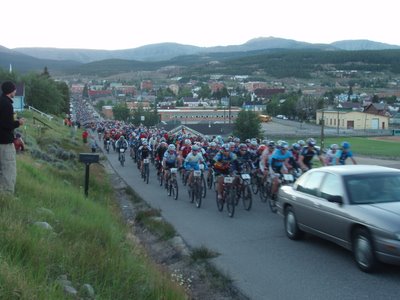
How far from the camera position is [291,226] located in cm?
1170

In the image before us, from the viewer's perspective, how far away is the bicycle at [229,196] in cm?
1543

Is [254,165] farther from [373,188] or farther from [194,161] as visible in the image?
[373,188]

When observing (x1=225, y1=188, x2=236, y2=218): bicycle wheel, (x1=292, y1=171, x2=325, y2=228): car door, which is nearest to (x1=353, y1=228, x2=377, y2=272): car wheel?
(x1=292, y1=171, x2=325, y2=228): car door

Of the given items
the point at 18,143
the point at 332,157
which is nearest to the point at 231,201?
the point at 332,157

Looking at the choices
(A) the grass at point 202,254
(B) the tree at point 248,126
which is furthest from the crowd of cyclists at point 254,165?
(B) the tree at point 248,126

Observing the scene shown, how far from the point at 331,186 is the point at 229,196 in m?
5.69

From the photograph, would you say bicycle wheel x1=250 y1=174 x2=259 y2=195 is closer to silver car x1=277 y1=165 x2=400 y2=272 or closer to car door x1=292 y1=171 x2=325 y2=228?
silver car x1=277 y1=165 x2=400 y2=272

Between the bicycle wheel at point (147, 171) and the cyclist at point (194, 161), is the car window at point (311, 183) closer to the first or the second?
the cyclist at point (194, 161)

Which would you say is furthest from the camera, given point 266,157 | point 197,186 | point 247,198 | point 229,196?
point 197,186

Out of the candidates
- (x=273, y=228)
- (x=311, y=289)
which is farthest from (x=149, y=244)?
(x=311, y=289)

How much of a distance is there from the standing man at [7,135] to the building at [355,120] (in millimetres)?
89850

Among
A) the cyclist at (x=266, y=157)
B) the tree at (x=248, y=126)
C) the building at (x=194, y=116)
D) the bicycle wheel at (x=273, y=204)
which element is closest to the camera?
the bicycle wheel at (x=273, y=204)

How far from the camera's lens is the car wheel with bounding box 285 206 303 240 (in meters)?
11.5

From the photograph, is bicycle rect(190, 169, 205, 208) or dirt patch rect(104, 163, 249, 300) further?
bicycle rect(190, 169, 205, 208)
